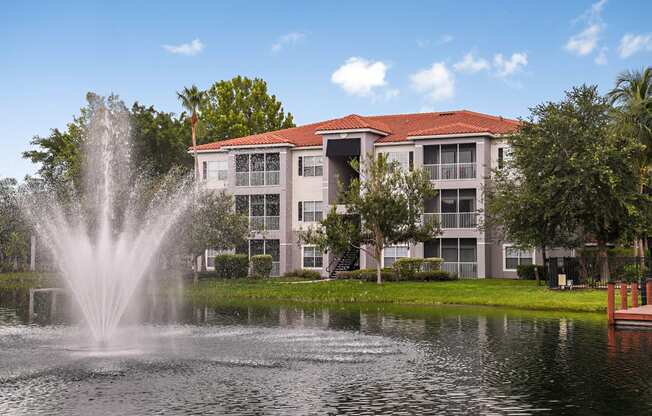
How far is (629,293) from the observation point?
45.6m

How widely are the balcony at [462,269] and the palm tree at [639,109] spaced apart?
37.3 feet

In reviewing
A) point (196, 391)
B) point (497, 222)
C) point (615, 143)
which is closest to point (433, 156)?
point (497, 222)

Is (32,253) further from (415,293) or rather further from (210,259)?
(415,293)

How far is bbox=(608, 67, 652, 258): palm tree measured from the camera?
58484 millimetres

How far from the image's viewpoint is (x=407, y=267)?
195 ft

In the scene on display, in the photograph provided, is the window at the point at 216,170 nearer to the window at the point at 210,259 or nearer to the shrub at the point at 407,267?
the window at the point at 210,259

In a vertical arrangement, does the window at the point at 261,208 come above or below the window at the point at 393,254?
above

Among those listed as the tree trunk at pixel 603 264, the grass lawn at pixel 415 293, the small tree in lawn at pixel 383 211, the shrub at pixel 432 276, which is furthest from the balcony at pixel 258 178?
the tree trunk at pixel 603 264

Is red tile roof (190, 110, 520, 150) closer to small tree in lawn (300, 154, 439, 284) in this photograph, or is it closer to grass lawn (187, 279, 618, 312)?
small tree in lawn (300, 154, 439, 284)

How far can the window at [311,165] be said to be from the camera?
6962 cm

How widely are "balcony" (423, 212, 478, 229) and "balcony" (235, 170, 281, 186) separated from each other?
1291cm

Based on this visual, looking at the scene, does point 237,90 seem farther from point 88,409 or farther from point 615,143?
point 88,409

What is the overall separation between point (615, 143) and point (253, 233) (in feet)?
91.8

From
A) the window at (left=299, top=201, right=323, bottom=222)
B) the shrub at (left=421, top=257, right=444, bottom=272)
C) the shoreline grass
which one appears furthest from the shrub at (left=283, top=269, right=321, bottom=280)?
the shrub at (left=421, top=257, right=444, bottom=272)
